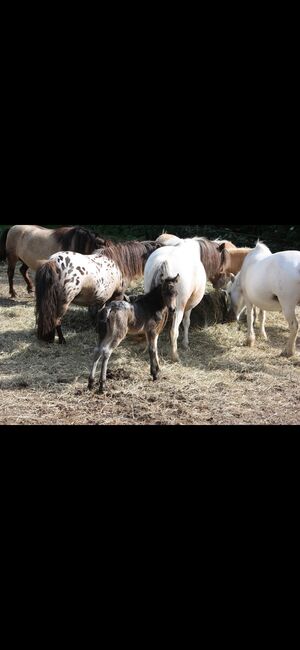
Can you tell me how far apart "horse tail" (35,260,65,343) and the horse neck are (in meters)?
2.15

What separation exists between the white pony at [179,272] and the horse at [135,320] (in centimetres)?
33

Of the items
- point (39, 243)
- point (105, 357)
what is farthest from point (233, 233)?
point (105, 357)

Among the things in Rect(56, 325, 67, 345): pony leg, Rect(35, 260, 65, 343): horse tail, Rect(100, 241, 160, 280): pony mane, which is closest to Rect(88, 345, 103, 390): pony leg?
Rect(35, 260, 65, 343): horse tail

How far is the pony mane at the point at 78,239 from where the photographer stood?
8.05 m

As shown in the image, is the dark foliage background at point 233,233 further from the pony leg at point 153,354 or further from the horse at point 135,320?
the pony leg at point 153,354

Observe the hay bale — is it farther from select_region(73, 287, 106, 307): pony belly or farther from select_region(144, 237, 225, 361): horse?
select_region(73, 287, 106, 307): pony belly

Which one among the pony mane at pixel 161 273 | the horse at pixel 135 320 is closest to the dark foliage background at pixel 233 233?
the pony mane at pixel 161 273

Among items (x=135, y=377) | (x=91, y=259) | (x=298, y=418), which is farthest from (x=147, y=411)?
(x=91, y=259)

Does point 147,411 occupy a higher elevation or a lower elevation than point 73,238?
lower

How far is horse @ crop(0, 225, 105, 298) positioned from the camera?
8102 millimetres

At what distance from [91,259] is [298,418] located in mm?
3059

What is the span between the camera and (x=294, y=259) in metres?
6.51

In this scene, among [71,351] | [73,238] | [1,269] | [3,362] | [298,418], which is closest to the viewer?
[298,418]

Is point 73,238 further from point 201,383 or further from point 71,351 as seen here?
point 201,383
